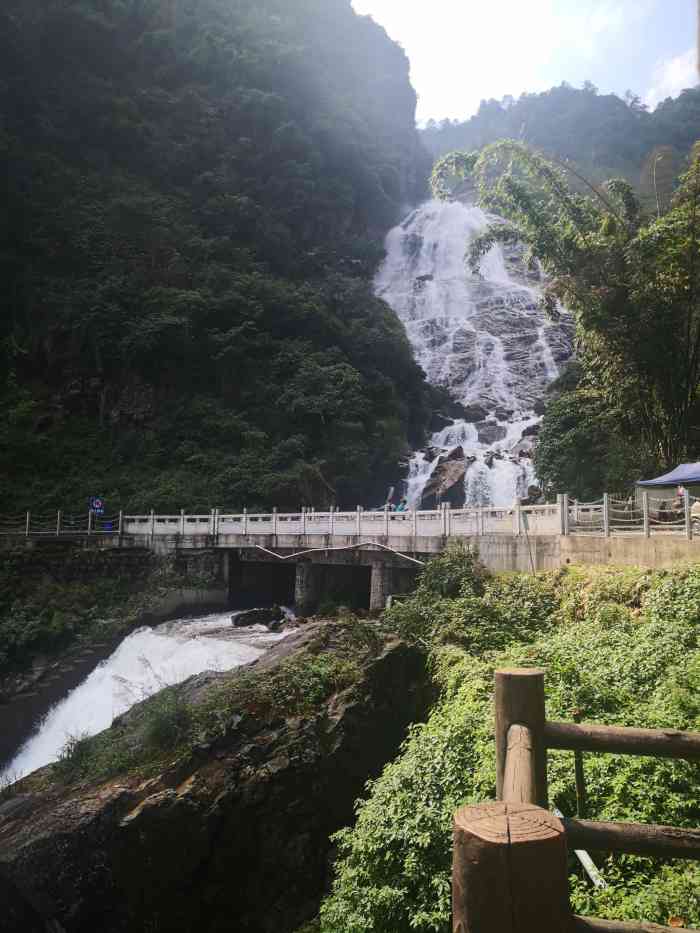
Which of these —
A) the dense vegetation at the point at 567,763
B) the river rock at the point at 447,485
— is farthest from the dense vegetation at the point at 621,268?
the river rock at the point at 447,485

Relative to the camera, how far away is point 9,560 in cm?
2012

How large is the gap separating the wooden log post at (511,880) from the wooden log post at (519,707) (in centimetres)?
82

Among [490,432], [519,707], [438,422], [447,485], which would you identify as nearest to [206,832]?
[519,707]

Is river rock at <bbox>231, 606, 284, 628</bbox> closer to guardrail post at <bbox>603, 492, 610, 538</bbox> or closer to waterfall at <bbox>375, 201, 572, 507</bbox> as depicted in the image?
guardrail post at <bbox>603, 492, 610, 538</bbox>

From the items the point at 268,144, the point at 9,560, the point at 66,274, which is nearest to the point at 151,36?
the point at 268,144

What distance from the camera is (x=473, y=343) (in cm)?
4847

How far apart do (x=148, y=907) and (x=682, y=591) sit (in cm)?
743

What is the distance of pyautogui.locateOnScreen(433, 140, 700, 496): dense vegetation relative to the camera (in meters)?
12.6

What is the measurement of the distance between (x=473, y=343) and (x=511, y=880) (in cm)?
4888

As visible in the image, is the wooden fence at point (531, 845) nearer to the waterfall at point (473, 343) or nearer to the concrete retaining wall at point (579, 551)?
the concrete retaining wall at point (579, 551)

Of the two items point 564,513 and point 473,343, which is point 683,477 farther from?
point 473,343

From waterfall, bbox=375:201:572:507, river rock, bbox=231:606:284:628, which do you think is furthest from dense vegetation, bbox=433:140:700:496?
waterfall, bbox=375:201:572:507

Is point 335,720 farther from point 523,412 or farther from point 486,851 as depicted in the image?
point 523,412

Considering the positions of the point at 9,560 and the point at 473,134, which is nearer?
the point at 9,560
